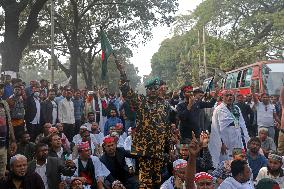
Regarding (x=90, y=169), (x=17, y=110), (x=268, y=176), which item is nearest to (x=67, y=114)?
(x=17, y=110)

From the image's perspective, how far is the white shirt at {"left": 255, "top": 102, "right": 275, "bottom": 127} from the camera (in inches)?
517

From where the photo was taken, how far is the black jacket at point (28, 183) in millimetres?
6129

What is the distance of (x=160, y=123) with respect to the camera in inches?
231

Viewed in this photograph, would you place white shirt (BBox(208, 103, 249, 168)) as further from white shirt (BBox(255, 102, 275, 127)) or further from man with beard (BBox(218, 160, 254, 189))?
white shirt (BBox(255, 102, 275, 127))

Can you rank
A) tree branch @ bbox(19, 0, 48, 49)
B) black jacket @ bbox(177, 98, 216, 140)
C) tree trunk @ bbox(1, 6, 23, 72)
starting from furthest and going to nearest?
tree branch @ bbox(19, 0, 48, 49) < tree trunk @ bbox(1, 6, 23, 72) < black jacket @ bbox(177, 98, 216, 140)

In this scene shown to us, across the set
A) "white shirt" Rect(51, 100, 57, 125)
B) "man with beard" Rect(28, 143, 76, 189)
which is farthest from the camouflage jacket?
"white shirt" Rect(51, 100, 57, 125)

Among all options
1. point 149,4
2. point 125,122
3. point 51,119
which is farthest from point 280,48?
point 51,119

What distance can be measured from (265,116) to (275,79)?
680cm

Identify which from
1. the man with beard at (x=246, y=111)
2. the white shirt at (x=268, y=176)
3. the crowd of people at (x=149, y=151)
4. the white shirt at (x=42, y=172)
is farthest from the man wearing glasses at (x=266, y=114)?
the white shirt at (x=42, y=172)

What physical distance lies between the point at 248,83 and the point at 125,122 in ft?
30.2

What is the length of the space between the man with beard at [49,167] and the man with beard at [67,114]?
20.4ft

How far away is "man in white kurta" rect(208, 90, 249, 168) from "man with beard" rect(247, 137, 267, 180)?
0.53 metres

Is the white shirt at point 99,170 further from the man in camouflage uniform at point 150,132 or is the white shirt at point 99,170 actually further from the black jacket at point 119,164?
the man in camouflage uniform at point 150,132

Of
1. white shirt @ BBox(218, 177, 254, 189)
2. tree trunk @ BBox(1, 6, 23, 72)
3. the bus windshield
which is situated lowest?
white shirt @ BBox(218, 177, 254, 189)
